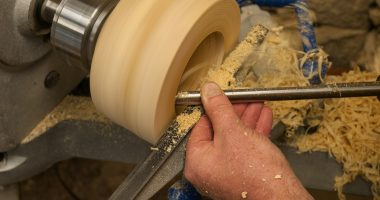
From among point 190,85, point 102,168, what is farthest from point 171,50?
point 102,168

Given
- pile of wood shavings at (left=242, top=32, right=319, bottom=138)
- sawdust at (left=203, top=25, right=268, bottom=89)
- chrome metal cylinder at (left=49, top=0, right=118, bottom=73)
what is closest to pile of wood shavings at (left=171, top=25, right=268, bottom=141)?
sawdust at (left=203, top=25, right=268, bottom=89)

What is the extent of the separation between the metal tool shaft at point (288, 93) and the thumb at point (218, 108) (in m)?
0.02

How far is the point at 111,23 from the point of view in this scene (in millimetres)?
780

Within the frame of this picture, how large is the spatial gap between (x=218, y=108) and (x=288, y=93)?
0.14 meters

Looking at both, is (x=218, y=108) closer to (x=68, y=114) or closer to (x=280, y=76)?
A: (x=280, y=76)

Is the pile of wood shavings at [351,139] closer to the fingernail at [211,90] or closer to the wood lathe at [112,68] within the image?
the wood lathe at [112,68]

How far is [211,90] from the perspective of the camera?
0.77 meters

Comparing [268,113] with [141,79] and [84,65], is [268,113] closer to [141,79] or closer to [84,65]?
[141,79]

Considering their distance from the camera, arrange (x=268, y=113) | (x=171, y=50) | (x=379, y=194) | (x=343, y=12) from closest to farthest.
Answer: (x=171, y=50)
(x=268, y=113)
(x=379, y=194)
(x=343, y=12)

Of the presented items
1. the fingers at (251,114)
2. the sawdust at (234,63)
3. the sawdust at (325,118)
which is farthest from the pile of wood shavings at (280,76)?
the fingers at (251,114)

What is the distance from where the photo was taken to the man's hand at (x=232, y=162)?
2.40 feet

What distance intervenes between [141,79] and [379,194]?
2.09 ft

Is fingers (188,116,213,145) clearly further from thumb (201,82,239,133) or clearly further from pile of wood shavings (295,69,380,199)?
pile of wood shavings (295,69,380,199)

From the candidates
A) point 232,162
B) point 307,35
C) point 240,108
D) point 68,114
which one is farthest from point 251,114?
point 68,114
